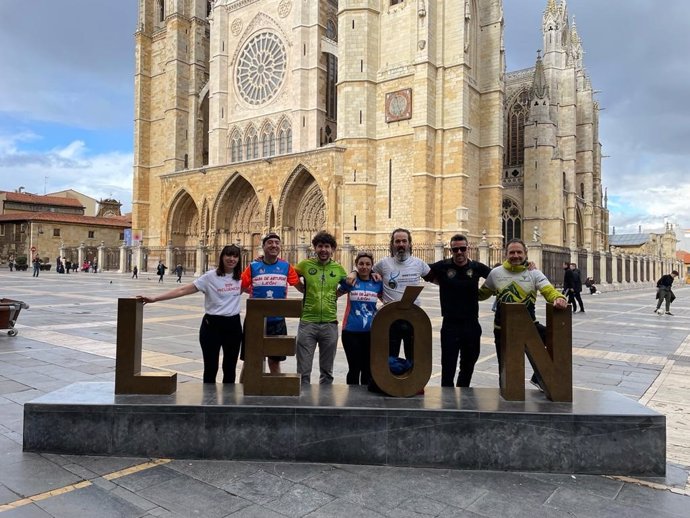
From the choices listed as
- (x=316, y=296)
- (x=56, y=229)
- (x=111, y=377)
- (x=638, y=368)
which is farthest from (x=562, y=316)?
(x=56, y=229)

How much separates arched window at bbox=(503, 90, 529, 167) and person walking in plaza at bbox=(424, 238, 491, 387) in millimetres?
35974

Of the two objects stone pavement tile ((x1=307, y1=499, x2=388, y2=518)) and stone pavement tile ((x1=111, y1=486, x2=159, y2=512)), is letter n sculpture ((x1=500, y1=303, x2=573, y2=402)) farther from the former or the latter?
stone pavement tile ((x1=111, y1=486, x2=159, y2=512))

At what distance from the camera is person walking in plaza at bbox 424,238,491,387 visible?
4.08m

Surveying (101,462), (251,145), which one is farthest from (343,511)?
(251,145)

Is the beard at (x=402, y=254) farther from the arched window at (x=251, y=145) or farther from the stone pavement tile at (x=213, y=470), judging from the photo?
the arched window at (x=251, y=145)

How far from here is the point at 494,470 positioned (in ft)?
10.4

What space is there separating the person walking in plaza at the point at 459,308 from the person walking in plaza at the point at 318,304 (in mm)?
896

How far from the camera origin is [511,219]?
117 feet

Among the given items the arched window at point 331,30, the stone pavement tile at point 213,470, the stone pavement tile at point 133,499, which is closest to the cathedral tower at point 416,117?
the arched window at point 331,30

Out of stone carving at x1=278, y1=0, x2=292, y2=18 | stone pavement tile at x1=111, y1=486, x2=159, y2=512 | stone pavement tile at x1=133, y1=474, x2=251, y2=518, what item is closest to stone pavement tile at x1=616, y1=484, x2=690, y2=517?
stone pavement tile at x1=133, y1=474, x2=251, y2=518

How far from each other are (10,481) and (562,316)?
3625 mm

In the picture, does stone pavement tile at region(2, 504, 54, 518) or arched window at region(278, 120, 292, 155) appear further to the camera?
arched window at region(278, 120, 292, 155)

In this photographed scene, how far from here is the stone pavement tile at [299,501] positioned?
8.51ft

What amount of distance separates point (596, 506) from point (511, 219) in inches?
1372
